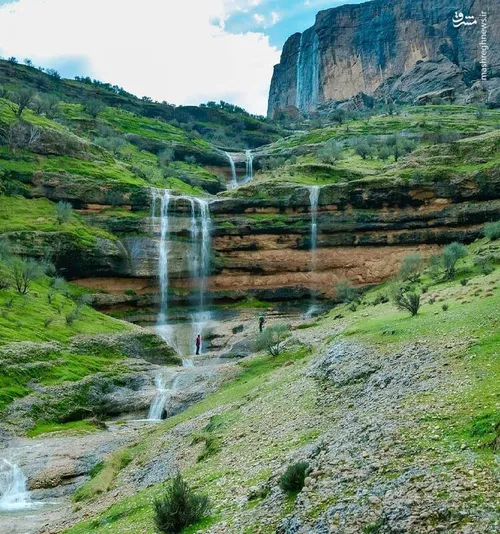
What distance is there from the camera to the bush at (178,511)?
48.1 feet

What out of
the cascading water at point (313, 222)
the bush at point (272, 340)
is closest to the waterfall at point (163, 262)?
the cascading water at point (313, 222)

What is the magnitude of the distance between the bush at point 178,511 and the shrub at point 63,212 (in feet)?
201

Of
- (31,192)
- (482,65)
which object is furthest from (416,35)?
(31,192)

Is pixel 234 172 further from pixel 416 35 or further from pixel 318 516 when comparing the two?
pixel 318 516

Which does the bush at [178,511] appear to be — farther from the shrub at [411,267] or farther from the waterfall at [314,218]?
the waterfall at [314,218]

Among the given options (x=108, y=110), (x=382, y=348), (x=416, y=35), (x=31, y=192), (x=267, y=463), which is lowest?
(x=267, y=463)

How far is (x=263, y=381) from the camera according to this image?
112ft

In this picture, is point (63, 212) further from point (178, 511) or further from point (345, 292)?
point (178, 511)

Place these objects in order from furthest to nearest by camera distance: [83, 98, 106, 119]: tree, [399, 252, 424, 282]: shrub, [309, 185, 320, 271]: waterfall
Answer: [83, 98, 106, 119]: tree → [309, 185, 320, 271]: waterfall → [399, 252, 424, 282]: shrub

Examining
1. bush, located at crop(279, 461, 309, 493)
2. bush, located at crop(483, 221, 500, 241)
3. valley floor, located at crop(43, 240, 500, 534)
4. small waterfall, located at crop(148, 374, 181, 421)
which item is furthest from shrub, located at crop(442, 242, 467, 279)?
bush, located at crop(279, 461, 309, 493)

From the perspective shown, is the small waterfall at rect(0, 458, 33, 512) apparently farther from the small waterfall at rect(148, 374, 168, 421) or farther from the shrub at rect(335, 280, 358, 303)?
the shrub at rect(335, 280, 358, 303)

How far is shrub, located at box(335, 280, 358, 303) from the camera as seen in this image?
65.6 meters

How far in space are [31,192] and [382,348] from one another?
63176mm

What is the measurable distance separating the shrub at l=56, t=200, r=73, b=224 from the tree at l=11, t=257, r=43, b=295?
43.1 ft
